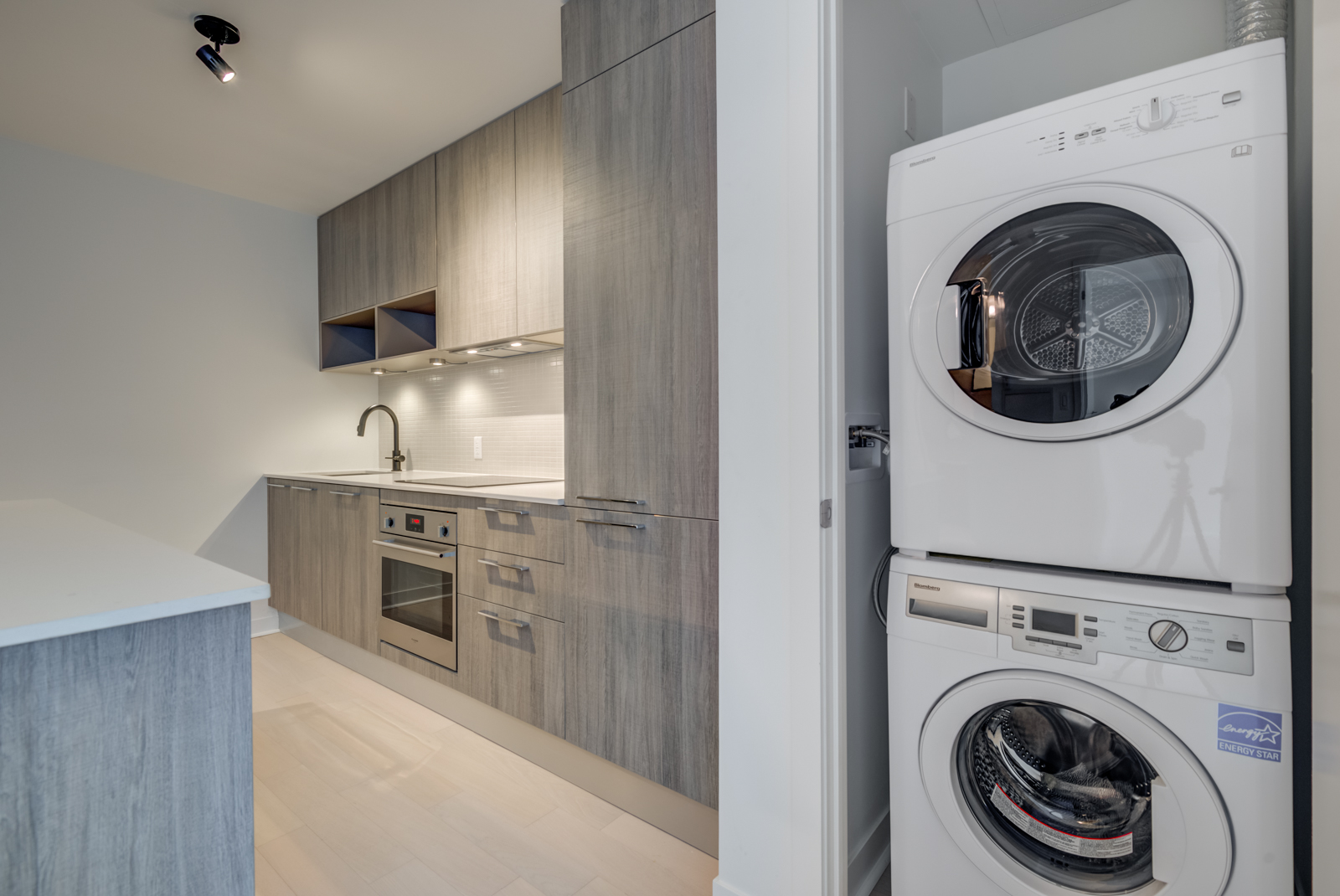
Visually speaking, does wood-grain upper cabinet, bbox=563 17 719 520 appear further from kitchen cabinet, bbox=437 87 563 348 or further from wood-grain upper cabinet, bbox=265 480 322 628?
wood-grain upper cabinet, bbox=265 480 322 628

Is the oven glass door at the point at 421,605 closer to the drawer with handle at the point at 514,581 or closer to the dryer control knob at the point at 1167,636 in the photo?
the drawer with handle at the point at 514,581

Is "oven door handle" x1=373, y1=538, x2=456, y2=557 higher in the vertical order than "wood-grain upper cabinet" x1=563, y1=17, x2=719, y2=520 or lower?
lower

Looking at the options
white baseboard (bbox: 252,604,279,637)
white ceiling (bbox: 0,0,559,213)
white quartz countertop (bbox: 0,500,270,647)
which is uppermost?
white ceiling (bbox: 0,0,559,213)

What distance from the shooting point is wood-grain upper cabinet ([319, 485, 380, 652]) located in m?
2.68

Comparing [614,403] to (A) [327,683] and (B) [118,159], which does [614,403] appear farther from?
A: (B) [118,159]

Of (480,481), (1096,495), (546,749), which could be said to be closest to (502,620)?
(546,749)

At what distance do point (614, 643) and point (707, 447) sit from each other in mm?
637

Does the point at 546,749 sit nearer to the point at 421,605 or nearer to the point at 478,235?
the point at 421,605

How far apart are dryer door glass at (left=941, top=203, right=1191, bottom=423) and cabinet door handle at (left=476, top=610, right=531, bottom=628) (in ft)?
4.84

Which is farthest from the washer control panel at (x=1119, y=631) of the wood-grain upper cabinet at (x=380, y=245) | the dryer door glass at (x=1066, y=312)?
the wood-grain upper cabinet at (x=380, y=245)

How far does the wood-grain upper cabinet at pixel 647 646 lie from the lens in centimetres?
155

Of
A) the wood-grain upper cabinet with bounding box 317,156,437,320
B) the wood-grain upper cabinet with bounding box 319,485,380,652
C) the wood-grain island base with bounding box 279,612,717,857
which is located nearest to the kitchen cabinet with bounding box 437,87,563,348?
the wood-grain upper cabinet with bounding box 317,156,437,320

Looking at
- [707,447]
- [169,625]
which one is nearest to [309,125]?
[707,447]

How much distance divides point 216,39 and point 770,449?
2.19 meters
